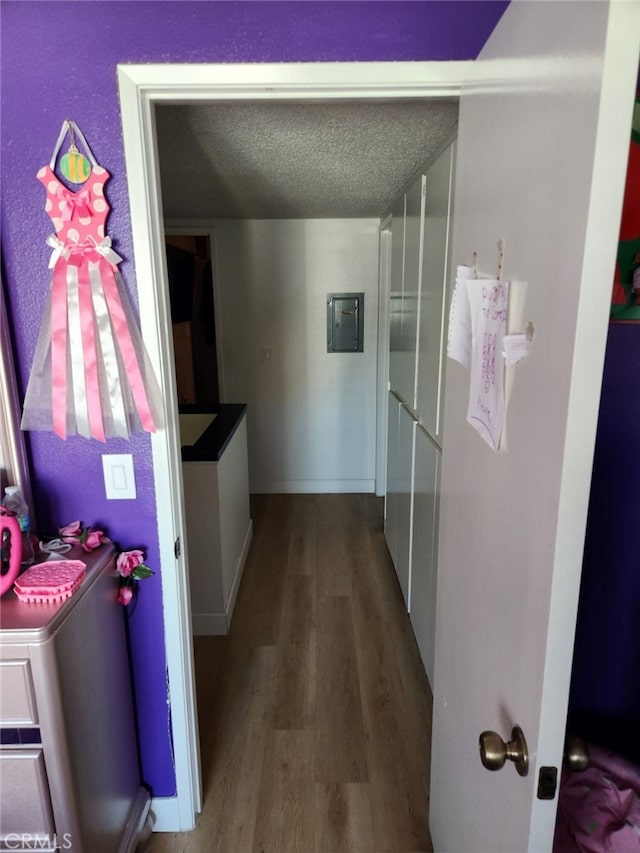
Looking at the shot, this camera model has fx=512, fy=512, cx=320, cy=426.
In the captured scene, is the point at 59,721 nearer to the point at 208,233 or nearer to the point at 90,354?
the point at 90,354

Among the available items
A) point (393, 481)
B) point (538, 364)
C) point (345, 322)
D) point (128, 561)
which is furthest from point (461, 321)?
point (345, 322)

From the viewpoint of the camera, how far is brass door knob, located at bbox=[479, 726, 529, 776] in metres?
0.73

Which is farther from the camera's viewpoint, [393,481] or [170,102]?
[393,481]

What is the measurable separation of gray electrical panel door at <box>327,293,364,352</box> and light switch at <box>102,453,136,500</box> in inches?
109

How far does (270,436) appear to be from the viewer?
162 inches

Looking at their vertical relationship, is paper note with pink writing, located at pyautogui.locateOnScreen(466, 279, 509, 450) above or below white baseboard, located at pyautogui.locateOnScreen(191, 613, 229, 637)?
above

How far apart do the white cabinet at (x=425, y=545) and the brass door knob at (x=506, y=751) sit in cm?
108

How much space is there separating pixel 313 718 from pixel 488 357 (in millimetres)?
1667

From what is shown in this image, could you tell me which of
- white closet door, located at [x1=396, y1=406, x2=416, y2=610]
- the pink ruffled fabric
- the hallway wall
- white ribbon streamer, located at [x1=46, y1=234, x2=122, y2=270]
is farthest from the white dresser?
the hallway wall

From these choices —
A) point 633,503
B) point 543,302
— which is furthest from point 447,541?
point 543,302

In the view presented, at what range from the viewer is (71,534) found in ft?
4.38

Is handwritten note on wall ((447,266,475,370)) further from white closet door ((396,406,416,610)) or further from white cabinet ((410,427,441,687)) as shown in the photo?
white closet door ((396,406,416,610))

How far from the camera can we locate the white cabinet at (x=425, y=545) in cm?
188

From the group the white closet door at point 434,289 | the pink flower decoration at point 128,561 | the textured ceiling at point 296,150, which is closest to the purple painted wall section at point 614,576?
the white closet door at point 434,289
